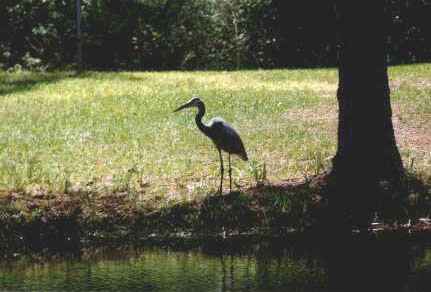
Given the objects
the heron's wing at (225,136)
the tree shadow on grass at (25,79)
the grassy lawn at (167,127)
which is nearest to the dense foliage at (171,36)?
the tree shadow on grass at (25,79)

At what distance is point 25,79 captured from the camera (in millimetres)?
26797

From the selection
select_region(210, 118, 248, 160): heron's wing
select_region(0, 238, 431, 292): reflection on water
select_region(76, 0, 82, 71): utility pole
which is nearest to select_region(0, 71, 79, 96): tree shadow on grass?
select_region(76, 0, 82, 71): utility pole

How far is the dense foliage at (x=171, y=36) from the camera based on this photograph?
30.0 meters

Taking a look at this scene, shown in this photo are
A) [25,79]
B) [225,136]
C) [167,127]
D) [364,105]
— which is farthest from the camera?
[25,79]

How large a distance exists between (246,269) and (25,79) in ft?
54.9

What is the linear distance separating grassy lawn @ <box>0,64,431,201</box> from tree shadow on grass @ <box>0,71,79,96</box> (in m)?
0.03

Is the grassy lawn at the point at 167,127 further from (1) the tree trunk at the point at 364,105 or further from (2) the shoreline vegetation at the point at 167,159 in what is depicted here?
(1) the tree trunk at the point at 364,105

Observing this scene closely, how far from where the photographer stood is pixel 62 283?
10602mm

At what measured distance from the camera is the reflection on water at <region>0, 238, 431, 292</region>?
10.4m

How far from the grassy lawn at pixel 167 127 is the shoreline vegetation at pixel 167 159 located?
28mm

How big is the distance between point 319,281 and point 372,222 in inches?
120

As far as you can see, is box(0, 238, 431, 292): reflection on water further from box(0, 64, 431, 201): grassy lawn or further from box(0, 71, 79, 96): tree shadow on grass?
box(0, 71, 79, 96): tree shadow on grass

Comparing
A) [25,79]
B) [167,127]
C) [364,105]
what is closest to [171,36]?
[25,79]

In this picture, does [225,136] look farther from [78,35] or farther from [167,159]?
[78,35]
